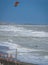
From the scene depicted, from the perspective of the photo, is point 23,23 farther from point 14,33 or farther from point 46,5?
point 46,5

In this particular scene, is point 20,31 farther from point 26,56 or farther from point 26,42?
point 26,56

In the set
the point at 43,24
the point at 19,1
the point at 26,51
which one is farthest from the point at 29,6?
the point at 26,51

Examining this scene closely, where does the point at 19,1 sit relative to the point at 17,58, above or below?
above

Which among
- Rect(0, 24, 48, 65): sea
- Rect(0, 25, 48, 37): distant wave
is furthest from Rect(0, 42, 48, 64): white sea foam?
Rect(0, 25, 48, 37): distant wave

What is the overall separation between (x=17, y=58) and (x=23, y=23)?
1.65ft

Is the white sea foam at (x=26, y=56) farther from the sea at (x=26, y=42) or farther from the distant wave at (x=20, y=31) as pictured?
the distant wave at (x=20, y=31)

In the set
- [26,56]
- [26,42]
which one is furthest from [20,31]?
[26,56]

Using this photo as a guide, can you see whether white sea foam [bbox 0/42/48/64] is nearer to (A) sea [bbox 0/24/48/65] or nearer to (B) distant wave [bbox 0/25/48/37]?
(A) sea [bbox 0/24/48/65]

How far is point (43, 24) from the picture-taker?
1.95m

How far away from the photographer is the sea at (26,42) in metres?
1.94

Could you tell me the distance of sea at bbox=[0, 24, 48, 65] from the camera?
1.94m

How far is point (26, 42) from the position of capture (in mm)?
1980

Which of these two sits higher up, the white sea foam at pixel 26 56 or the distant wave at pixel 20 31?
the distant wave at pixel 20 31

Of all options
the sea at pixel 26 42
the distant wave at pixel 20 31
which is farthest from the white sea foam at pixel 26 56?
the distant wave at pixel 20 31
